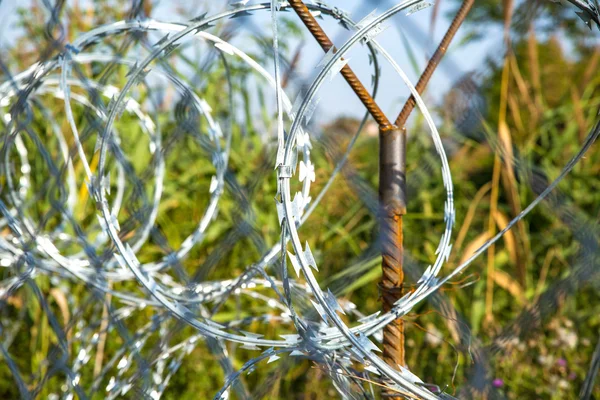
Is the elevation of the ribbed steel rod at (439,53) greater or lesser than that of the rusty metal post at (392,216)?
greater

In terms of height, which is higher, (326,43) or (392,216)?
(326,43)

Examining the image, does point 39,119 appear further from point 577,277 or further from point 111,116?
point 577,277

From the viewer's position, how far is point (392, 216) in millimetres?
733

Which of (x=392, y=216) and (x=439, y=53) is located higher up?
(x=439, y=53)

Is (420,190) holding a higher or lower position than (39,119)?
lower

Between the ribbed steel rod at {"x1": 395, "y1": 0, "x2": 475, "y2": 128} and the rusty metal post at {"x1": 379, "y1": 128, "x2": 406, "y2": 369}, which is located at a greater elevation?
the ribbed steel rod at {"x1": 395, "y1": 0, "x2": 475, "y2": 128}

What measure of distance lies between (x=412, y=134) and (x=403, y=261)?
1.70 m

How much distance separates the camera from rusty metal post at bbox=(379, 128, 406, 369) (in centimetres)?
73

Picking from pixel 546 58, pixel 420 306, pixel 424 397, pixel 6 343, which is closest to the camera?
pixel 424 397

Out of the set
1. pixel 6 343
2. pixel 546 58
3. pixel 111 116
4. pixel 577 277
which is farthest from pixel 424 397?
pixel 546 58

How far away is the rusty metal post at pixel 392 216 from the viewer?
733 millimetres

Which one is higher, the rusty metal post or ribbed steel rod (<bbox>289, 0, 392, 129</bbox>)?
ribbed steel rod (<bbox>289, 0, 392, 129</bbox>)

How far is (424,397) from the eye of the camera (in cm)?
61

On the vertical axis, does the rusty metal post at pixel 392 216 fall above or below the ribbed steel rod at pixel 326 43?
below
